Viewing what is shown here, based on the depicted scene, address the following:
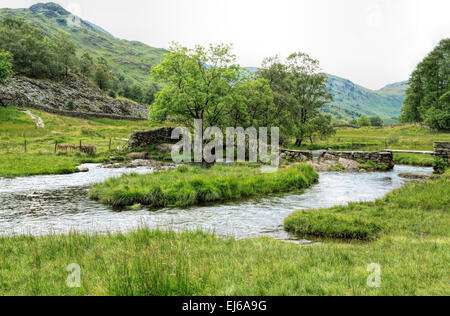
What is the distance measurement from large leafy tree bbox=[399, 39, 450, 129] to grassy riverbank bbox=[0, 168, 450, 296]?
254 ft

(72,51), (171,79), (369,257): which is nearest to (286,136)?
(171,79)

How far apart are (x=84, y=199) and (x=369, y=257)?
54.7 ft

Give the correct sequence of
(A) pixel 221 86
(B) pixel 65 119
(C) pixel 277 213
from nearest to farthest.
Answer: (C) pixel 277 213 → (A) pixel 221 86 → (B) pixel 65 119

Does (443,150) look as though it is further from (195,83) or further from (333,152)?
(195,83)

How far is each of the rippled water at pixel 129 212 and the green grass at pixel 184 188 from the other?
113 cm

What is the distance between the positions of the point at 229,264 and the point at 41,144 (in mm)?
44092

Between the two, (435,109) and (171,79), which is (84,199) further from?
(435,109)

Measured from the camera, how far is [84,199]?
17656mm

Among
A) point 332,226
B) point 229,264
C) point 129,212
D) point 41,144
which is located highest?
point 41,144

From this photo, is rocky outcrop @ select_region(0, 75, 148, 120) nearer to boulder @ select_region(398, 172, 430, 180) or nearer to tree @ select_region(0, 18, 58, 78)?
tree @ select_region(0, 18, 58, 78)

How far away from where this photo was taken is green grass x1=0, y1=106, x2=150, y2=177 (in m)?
27.0

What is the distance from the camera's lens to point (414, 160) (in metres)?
36.9

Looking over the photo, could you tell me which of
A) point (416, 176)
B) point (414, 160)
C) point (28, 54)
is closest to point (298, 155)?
point (416, 176)

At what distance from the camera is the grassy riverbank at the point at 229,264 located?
503 centimetres
